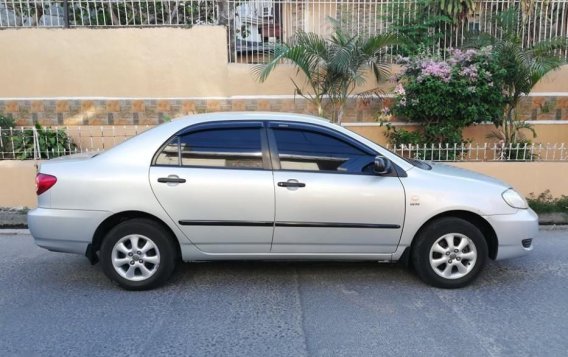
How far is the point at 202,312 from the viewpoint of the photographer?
419 cm

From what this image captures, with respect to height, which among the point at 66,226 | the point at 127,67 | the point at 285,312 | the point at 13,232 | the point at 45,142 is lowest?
the point at 13,232

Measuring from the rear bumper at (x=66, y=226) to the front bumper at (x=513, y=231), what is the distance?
3365 millimetres

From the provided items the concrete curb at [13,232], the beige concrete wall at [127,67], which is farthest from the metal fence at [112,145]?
the concrete curb at [13,232]

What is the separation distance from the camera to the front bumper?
15.0 ft

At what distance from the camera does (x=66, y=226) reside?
14.7ft

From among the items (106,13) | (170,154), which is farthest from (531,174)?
(106,13)

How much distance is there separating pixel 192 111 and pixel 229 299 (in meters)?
5.39

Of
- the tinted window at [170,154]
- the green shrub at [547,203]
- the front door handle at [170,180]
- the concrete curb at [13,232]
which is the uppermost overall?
the tinted window at [170,154]

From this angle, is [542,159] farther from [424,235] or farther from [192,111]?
[192,111]

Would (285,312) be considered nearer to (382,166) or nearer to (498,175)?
(382,166)

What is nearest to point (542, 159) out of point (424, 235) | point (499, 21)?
point (499, 21)

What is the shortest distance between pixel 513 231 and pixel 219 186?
2.59 metres

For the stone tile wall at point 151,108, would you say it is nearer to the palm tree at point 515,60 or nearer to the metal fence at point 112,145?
the metal fence at point 112,145

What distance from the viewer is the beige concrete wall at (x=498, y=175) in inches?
298
